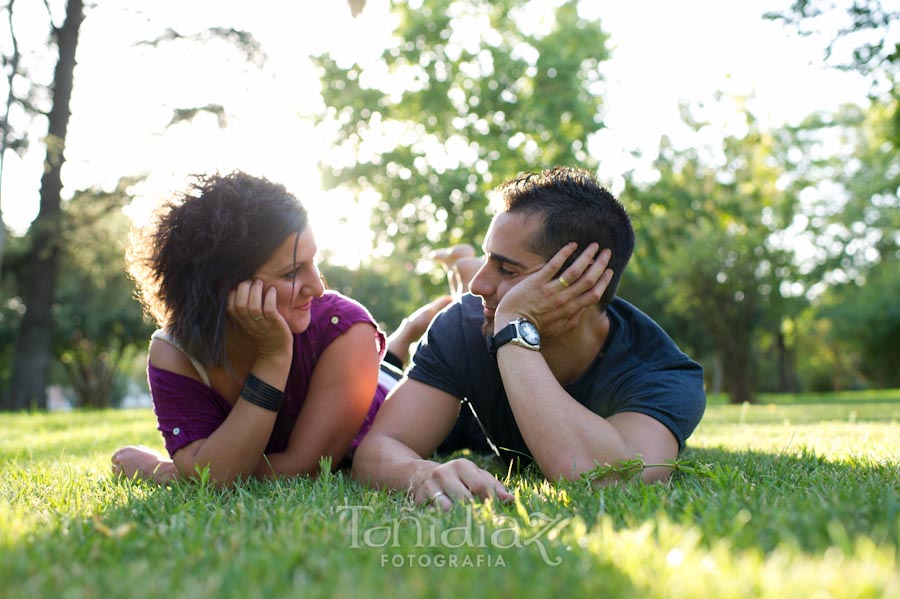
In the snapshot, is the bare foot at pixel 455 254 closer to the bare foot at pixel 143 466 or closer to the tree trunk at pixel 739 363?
the bare foot at pixel 143 466

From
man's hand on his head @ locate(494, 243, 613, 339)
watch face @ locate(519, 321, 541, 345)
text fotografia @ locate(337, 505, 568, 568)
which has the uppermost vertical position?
man's hand on his head @ locate(494, 243, 613, 339)

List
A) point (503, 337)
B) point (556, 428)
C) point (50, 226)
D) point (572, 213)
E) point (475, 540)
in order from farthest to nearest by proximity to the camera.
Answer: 1. point (50, 226)
2. point (572, 213)
3. point (503, 337)
4. point (556, 428)
5. point (475, 540)

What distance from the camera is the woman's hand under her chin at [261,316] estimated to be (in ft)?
10.6

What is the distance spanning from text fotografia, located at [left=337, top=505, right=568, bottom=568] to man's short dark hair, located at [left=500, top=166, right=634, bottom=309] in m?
1.54

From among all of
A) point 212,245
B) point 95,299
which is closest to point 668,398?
point 212,245

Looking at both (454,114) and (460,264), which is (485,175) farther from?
(460,264)

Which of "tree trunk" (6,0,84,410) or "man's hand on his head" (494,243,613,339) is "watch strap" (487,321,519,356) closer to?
"man's hand on his head" (494,243,613,339)

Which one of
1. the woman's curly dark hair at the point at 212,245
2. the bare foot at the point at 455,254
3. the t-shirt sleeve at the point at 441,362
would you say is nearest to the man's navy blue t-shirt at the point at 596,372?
the t-shirt sleeve at the point at 441,362

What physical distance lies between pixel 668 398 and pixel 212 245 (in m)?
2.14

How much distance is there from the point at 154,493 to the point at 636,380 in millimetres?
2076

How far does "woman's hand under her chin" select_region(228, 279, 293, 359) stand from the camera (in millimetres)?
3246

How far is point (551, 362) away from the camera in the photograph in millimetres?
3586

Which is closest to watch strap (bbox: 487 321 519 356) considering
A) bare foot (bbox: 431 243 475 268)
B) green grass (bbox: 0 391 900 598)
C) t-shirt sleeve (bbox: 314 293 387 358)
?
green grass (bbox: 0 391 900 598)

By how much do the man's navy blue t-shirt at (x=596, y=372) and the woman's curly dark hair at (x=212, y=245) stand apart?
897 millimetres
